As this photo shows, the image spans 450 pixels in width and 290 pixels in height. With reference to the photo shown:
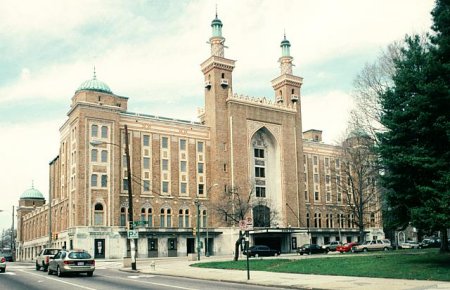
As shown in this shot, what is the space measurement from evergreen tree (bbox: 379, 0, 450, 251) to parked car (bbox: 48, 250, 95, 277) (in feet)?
54.4

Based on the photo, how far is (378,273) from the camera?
2320 centimetres

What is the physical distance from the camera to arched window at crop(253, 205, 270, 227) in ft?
258

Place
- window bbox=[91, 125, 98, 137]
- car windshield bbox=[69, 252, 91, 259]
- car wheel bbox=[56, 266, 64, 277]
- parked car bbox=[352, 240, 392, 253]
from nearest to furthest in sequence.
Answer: car wheel bbox=[56, 266, 64, 277] → car windshield bbox=[69, 252, 91, 259] → parked car bbox=[352, 240, 392, 253] → window bbox=[91, 125, 98, 137]

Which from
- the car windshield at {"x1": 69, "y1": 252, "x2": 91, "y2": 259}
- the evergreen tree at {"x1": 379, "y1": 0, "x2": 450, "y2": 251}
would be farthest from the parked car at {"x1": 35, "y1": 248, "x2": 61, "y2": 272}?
the evergreen tree at {"x1": 379, "y1": 0, "x2": 450, "y2": 251}

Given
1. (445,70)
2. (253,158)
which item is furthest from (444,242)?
(253,158)

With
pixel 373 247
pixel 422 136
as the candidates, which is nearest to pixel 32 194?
pixel 373 247

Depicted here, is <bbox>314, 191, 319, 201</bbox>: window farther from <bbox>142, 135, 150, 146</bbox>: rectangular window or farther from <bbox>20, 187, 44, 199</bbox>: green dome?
<bbox>20, 187, 44, 199</bbox>: green dome

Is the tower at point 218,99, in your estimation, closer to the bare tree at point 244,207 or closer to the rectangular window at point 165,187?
the bare tree at point 244,207

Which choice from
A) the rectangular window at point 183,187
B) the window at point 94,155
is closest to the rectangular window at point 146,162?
the rectangular window at point 183,187

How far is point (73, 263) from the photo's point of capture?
28.0m

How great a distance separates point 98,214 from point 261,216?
2523 cm

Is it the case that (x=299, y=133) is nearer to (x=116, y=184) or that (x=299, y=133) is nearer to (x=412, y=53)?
(x=116, y=184)

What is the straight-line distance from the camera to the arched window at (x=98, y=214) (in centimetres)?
6619

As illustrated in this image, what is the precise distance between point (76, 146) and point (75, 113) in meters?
4.66
